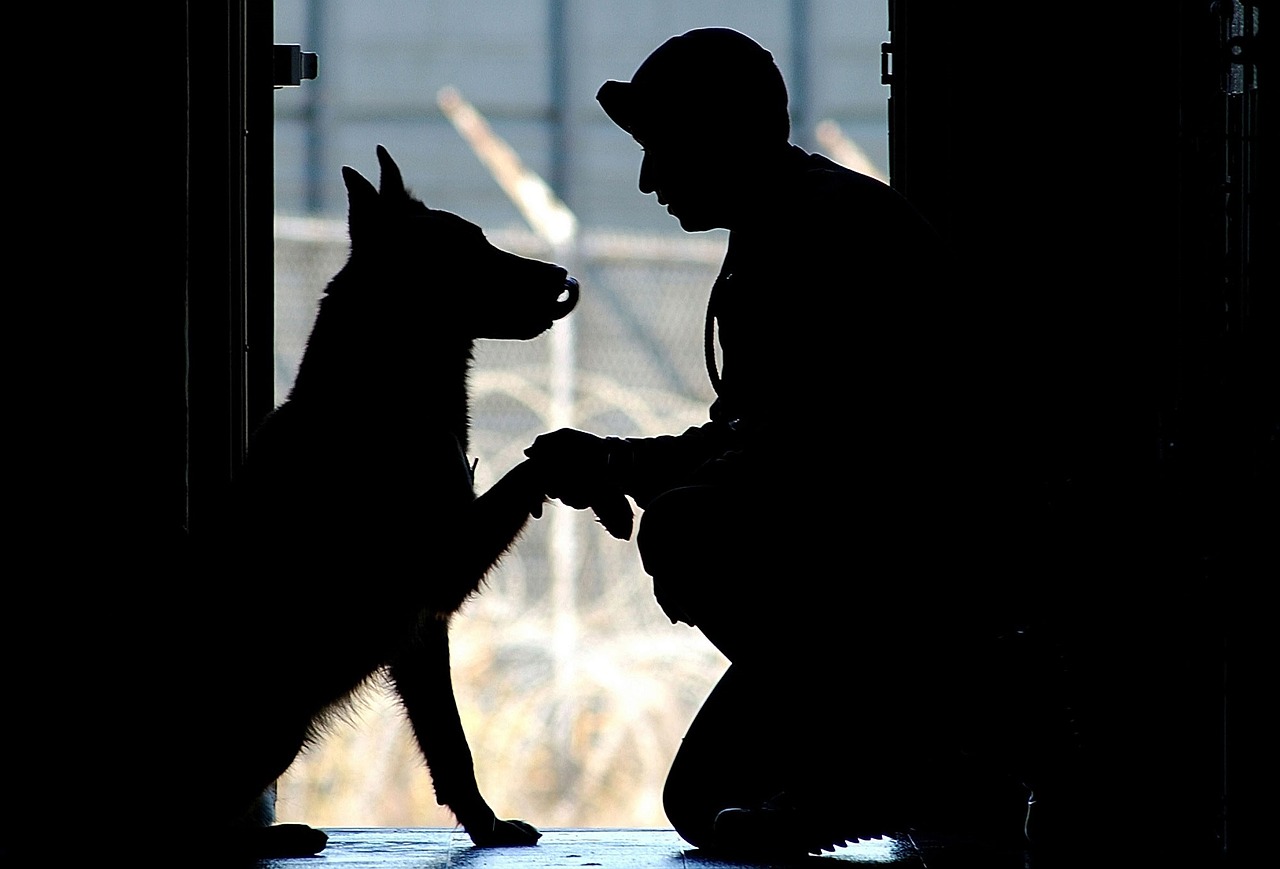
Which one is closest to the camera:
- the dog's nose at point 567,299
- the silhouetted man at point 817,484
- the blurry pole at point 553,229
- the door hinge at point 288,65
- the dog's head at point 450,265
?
the silhouetted man at point 817,484

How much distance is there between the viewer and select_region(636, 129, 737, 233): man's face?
1862 mm

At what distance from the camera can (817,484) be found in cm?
183

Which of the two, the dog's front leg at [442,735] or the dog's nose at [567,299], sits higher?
the dog's nose at [567,299]

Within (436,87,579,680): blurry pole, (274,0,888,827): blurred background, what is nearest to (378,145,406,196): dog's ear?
(274,0,888,827): blurred background

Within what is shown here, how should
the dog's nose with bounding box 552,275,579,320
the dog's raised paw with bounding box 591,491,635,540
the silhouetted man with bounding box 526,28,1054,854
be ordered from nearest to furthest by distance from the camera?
the silhouetted man with bounding box 526,28,1054,854
the dog's raised paw with bounding box 591,491,635,540
the dog's nose with bounding box 552,275,579,320

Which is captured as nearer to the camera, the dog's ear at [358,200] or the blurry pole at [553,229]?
the dog's ear at [358,200]

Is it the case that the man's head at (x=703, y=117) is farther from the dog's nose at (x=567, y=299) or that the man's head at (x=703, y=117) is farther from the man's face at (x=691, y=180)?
the dog's nose at (x=567, y=299)

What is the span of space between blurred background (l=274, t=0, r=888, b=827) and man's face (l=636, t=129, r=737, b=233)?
1946mm

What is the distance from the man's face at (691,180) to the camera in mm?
1862

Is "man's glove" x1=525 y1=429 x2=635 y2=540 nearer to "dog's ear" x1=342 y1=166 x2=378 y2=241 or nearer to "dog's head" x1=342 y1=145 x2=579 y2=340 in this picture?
"dog's head" x1=342 y1=145 x2=579 y2=340

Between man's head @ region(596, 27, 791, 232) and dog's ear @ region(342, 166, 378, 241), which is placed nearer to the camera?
man's head @ region(596, 27, 791, 232)

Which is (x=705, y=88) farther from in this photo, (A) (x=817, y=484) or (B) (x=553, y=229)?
(B) (x=553, y=229)

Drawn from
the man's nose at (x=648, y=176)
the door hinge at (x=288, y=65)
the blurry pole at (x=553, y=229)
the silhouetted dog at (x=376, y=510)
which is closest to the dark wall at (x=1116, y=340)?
the man's nose at (x=648, y=176)

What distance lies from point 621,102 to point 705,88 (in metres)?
0.13
